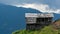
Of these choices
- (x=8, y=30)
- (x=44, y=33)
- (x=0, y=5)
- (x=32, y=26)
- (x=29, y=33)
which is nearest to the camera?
(x=44, y=33)

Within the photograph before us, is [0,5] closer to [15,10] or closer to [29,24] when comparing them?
[15,10]

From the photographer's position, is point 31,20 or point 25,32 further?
point 31,20

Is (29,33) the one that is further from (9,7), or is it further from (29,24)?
(9,7)

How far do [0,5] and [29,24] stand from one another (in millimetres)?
8250

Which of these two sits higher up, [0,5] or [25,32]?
[0,5]

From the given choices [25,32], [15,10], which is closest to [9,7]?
[15,10]

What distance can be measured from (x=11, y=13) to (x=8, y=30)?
220cm

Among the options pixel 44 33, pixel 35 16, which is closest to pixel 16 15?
pixel 35 16

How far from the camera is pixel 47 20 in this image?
11.2m

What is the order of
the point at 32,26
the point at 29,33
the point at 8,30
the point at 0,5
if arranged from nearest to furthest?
the point at 29,33 < the point at 32,26 < the point at 8,30 < the point at 0,5

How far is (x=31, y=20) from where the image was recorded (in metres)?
10.8

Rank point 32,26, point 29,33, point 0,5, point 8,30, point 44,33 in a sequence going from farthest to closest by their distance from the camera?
point 0,5
point 8,30
point 32,26
point 29,33
point 44,33

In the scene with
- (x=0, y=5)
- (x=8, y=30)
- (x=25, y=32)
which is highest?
(x=0, y=5)

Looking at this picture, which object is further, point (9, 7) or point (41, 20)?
point (9, 7)
